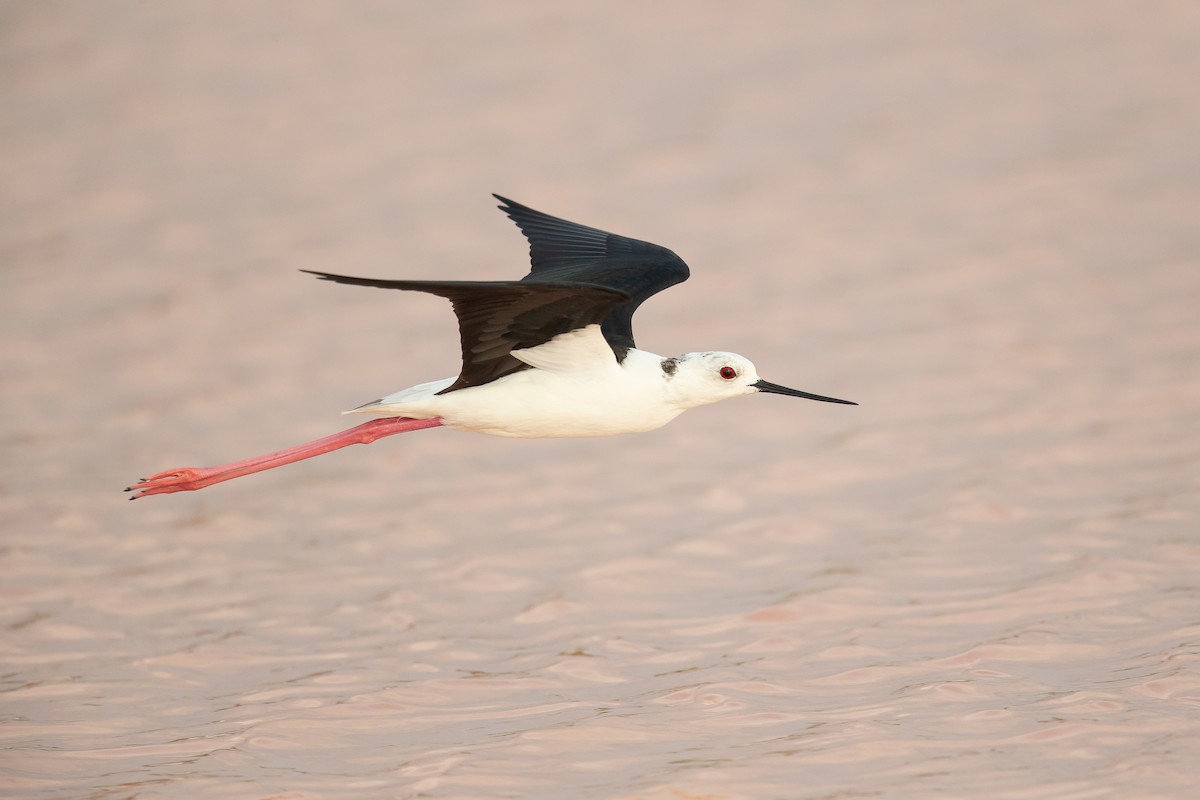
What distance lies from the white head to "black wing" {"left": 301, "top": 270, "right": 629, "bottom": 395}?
0.52 metres

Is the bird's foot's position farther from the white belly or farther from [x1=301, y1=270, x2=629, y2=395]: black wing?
[x1=301, y1=270, x2=629, y2=395]: black wing

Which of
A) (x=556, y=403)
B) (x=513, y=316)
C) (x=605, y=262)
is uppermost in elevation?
(x=605, y=262)

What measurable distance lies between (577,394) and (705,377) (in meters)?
0.61

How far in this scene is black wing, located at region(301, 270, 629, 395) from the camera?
6.35 meters

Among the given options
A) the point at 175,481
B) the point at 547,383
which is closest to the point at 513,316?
the point at 547,383

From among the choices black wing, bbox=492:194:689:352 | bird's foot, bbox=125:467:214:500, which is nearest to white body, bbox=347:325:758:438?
black wing, bbox=492:194:689:352

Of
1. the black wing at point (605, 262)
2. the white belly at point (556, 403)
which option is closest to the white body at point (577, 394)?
the white belly at point (556, 403)

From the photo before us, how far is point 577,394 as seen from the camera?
6.98 metres

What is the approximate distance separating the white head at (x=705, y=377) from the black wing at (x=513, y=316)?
52 cm

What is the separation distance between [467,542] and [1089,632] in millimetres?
4280

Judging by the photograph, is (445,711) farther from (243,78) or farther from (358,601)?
(243,78)

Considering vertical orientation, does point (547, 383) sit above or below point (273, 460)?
above

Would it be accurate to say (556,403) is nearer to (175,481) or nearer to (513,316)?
(513,316)

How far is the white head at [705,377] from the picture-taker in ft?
23.4
